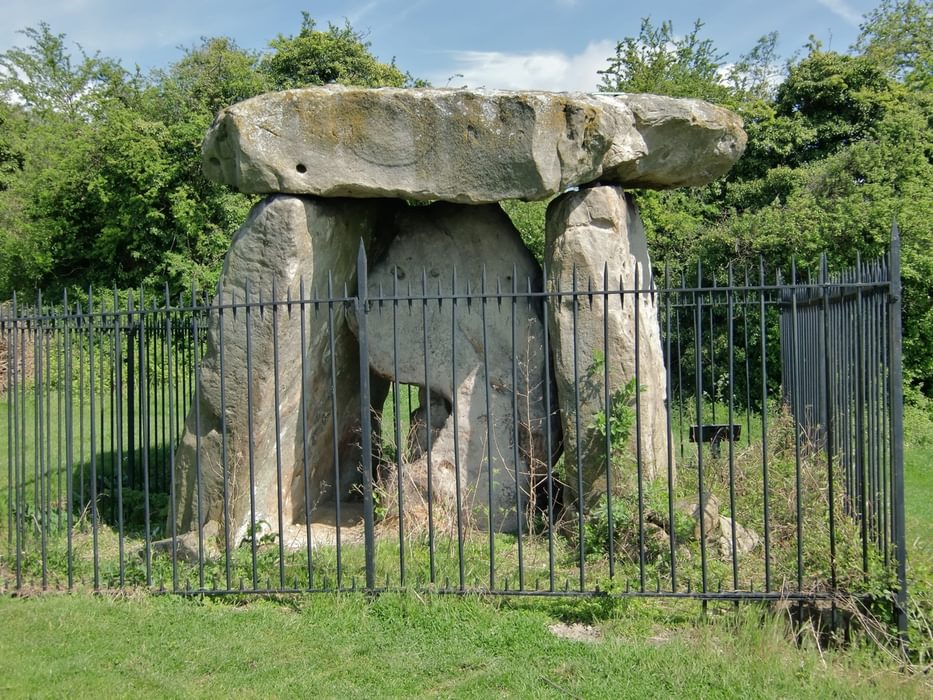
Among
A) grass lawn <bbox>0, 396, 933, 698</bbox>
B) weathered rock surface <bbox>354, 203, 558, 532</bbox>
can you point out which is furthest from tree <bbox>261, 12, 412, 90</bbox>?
grass lawn <bbox>0, 396, 933, 698</bbox>

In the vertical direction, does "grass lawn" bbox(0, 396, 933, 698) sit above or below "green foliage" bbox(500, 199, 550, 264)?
below

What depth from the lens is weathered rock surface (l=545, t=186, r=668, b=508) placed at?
250 inches

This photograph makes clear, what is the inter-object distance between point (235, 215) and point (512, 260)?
9580mm

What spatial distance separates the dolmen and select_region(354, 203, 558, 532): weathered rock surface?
18 mm

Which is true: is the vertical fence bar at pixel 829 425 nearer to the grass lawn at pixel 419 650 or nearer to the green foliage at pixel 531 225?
the grass lawn at pixel 419 650

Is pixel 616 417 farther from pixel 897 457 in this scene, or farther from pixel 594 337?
pixel 897 457

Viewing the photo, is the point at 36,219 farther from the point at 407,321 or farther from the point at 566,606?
the point at 566,606

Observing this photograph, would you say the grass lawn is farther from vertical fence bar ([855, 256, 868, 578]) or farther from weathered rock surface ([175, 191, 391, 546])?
weathered rock surface ([175, 191, 391, 546])

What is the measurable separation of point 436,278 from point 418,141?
4.71 ft

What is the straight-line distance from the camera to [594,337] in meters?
6.42

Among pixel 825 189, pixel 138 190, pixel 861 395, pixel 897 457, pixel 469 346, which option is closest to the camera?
pixel 897 457

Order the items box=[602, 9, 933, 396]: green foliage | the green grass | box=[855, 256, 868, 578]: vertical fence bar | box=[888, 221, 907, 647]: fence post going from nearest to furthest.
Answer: the green grass
box=[888, 221, 907, 647]: fence post
box=[855, 256, 868, 578]: vertical fence bar
box=[602, 9, 933, 396]: green foliage

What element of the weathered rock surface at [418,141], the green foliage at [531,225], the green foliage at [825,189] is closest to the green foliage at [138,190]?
the green foliage at [531,225]

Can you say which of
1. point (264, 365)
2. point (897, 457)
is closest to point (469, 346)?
point (264, 365)
